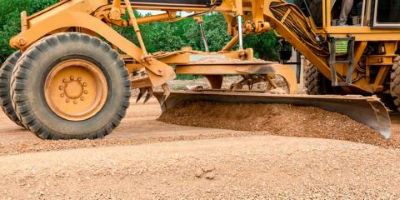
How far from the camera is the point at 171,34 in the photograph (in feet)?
106

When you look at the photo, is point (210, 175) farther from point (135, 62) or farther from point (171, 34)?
point (171, 34)

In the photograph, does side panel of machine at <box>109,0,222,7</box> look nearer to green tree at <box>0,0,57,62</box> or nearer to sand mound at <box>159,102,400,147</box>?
sand mound at <box>159,102,400,147</box>

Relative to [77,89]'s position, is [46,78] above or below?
above

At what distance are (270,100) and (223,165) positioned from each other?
2.87 m

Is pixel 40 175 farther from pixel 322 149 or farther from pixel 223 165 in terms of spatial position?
pixel 322 149

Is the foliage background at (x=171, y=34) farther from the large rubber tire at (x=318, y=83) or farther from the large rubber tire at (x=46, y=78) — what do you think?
the large rubber tire at (x=46, y=78)

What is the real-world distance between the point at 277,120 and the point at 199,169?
9.30ft

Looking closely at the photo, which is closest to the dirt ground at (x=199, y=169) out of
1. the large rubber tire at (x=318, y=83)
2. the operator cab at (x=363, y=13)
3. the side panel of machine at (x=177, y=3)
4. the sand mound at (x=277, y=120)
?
the sand mound at (x=277, y=120)

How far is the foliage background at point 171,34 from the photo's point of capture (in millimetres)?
24922

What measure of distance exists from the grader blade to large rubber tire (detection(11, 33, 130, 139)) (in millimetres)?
1966

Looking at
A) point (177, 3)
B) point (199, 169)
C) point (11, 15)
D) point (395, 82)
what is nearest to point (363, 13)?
point (395, 82)

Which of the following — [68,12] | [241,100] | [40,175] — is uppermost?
[68,12]

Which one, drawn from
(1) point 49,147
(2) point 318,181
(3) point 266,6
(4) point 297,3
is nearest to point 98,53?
(1) point 49,147

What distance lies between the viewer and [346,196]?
5.47m
